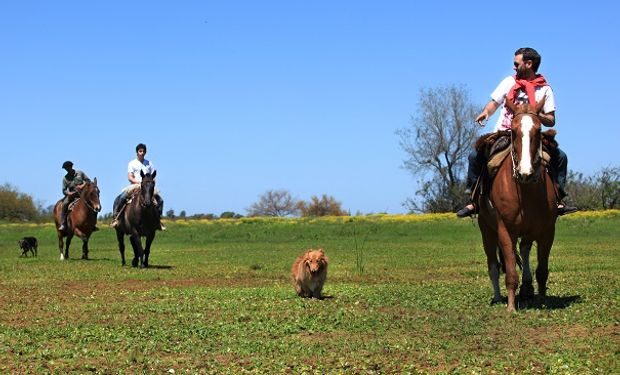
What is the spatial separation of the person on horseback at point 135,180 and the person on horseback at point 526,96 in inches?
441

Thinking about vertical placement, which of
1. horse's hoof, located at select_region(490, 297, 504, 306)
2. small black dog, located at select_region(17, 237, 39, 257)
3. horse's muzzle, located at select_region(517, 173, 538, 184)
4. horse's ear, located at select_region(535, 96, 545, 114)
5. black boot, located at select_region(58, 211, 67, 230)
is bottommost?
horse's hoof, located at select_region(490, 297, 504, 306)

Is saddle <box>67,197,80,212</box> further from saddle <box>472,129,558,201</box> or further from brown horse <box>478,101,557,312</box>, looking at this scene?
brown horse <box>478,101,557,312</box>

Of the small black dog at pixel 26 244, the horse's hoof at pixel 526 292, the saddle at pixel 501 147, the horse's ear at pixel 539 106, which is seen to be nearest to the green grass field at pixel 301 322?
the horse's hoof at pixel 526 292

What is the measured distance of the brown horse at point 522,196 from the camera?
1030 cm

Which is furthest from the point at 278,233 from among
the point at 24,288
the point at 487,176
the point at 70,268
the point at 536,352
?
the point at 536,352

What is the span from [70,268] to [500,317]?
43.0 ft

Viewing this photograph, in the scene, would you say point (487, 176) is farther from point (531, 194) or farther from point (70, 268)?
point (70, 268)

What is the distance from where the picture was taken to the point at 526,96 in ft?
36.5

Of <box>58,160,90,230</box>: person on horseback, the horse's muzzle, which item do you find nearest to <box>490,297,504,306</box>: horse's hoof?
the horse's muzzle

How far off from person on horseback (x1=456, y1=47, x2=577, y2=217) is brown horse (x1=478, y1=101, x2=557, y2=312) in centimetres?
26

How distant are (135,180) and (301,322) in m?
12.5

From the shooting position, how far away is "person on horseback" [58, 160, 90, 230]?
26.0 metres

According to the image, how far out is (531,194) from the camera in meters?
10.6

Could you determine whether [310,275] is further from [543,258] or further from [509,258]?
[543,258]
